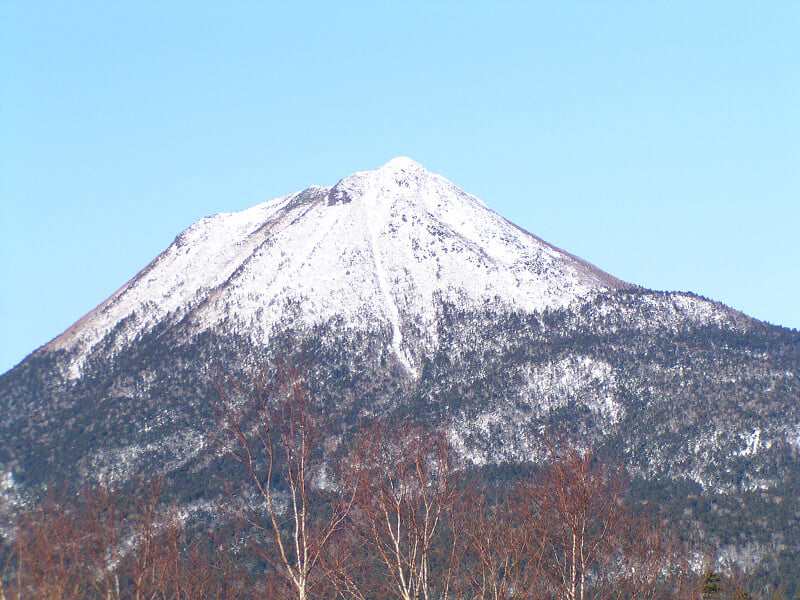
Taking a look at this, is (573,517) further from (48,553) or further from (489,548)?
(48,553)

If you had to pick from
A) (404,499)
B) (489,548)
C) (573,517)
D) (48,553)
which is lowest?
(48,553)

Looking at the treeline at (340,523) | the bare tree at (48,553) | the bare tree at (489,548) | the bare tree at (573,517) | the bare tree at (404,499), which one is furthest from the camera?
the bare tree at (48,553)

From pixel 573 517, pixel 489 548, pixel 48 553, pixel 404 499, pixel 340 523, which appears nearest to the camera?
pixel 340 523

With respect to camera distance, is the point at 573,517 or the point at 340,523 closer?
the point at 340,523

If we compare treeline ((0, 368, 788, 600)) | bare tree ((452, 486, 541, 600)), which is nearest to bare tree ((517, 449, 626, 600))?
treeline ((0, 368, 788, 600))

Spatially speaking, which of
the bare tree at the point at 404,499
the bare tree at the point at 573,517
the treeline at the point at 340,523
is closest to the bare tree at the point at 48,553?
the treeline at the point at 340,523

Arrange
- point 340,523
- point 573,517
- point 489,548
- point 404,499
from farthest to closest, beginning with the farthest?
point 489,548
point 404,499
point 573,517
point 340,523

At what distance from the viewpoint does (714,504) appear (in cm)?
16750

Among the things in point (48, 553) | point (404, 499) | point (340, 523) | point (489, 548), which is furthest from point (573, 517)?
point (48, 553)

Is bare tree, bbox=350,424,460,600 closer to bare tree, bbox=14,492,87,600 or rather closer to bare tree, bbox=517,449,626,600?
bare tree, bbox=517,449,626,600

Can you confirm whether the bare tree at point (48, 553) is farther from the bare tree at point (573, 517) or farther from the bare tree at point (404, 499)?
the bare tree at point (573, 517)

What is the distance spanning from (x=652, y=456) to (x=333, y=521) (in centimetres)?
17010

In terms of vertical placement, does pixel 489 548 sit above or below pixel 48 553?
above

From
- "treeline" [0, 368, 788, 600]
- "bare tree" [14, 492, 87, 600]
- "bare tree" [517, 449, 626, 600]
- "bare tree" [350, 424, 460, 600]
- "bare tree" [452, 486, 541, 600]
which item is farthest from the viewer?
"bare tree" [14, 492, 87, 600]
